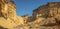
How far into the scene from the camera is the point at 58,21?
21406 millimetres

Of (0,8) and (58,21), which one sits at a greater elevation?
(0,8)

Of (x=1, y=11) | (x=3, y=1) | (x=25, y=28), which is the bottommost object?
(x=25, y=28)

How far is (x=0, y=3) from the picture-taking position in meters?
38.6

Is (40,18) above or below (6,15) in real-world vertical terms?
below

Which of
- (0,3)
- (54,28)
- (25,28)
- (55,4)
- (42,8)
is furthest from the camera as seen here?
(42,8)

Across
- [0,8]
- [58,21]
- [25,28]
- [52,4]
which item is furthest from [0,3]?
[58,21]

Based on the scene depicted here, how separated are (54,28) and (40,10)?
30113 millimetres

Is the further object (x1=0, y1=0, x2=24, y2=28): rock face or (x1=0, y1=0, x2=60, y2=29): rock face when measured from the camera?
(x1=0, y1=0, x2=24, y2=28): rock face

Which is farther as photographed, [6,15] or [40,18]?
[6,15]

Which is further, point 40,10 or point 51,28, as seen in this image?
point 40,10

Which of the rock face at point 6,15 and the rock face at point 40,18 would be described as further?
the rock face at point 6,15

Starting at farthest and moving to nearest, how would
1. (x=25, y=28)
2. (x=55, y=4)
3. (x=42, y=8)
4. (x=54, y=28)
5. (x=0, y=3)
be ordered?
(x=42, y=8) < (x=55, y=4) < (x=0, y=3) < (x=25, y=28) < (x=54, y=28)

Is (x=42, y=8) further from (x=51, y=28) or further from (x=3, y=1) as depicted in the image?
(x=51, y=28)

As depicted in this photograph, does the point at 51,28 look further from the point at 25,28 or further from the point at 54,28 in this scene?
the point at 25,28
